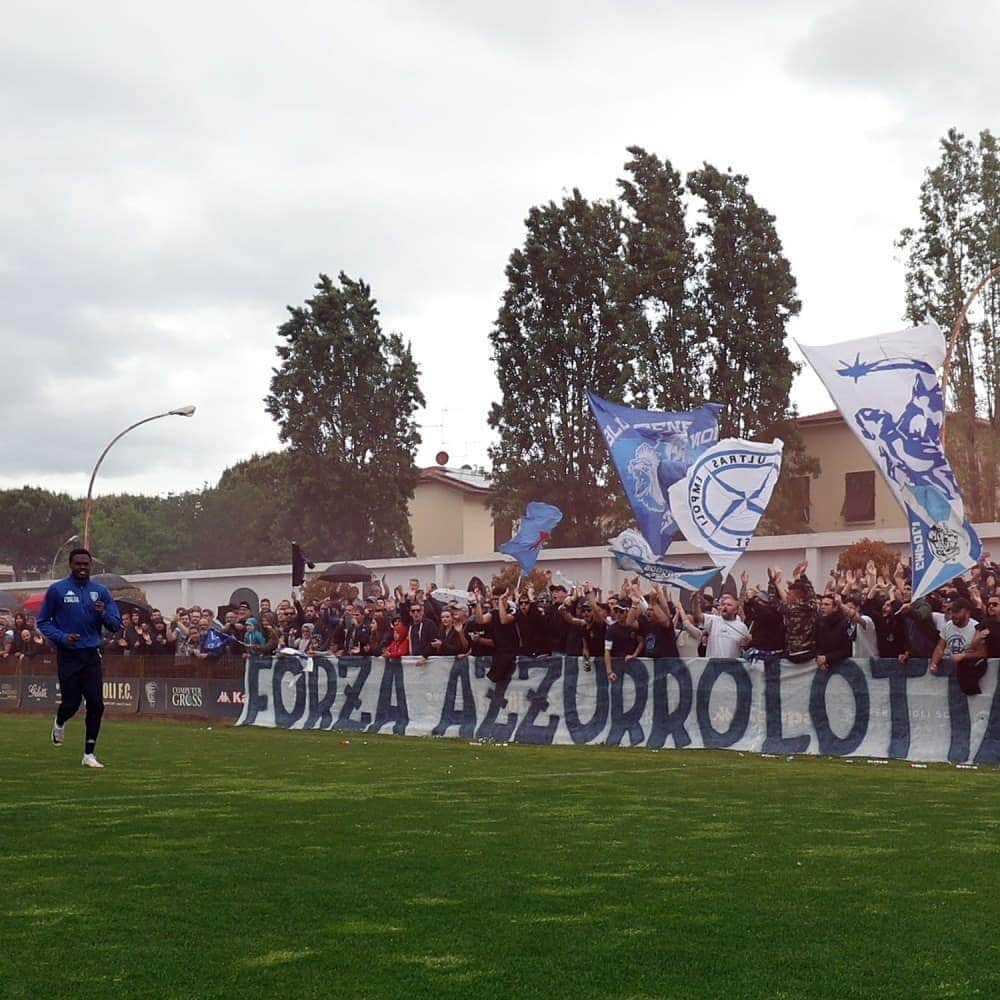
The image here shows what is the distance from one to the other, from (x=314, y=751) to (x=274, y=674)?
7069 mm

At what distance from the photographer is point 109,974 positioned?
19.2ft

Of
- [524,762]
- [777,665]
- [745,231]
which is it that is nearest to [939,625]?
[777,665]

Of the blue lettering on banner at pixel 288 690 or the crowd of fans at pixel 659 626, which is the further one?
the blue lettering on banner at pixel 288 690

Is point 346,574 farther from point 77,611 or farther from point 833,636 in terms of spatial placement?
point 77,611

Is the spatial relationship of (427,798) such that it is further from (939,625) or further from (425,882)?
(939,625)

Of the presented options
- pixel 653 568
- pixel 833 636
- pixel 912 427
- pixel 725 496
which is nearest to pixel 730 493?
pixel 725 496

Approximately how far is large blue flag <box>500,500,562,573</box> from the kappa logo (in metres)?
4.96

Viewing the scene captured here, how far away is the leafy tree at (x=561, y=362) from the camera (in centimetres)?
5434

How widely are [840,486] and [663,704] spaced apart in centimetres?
4060

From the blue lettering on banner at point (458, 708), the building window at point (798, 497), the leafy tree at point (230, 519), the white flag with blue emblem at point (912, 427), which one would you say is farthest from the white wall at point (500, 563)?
the leafy tree at point (230, 519)

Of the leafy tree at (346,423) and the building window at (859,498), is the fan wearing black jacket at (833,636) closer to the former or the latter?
the building window at (859,498)

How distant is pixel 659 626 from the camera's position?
19.9 m

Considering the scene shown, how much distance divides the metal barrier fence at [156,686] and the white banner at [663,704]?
1254 mm

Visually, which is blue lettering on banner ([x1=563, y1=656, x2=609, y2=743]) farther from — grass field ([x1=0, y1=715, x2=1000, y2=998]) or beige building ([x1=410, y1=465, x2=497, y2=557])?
beige building ([x1=410, y1=465, x2=497, y2=557])
